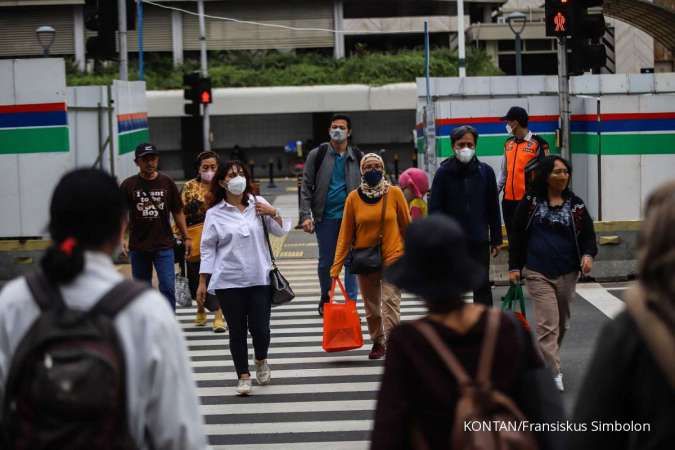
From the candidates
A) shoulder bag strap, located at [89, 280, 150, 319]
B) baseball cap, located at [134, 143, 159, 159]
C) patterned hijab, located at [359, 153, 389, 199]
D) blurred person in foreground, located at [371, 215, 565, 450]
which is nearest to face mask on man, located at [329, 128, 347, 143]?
baseball cap, located at [134, 143, 159, 159]

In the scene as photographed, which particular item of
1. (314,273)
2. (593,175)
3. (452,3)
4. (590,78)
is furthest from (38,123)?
(452,3)

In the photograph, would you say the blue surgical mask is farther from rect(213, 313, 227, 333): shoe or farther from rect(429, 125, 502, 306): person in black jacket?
rect(213, 313, 227, 333): shoe

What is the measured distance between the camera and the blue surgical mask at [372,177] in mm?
10445

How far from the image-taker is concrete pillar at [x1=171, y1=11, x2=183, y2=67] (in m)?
57.4

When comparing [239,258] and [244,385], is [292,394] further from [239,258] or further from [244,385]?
[239,258]

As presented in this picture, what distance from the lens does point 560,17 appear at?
15.9 m

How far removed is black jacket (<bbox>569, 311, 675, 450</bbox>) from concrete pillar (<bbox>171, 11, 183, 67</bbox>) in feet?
180

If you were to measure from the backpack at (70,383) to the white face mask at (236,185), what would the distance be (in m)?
5.87

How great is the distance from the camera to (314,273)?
18.5 meters

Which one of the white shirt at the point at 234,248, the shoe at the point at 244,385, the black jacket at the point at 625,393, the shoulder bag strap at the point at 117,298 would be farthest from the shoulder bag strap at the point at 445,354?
the shoe at the point at 244,385

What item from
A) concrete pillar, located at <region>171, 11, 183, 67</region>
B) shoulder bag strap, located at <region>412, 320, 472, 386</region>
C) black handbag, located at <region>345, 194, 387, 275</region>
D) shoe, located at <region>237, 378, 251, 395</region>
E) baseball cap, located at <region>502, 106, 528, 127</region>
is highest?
concrete pillar, located at <region>171, 11, 183, 67</region>

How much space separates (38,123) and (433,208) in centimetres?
821

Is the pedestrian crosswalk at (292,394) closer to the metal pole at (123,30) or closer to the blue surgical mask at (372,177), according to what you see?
the blue surgical mask at (372,177)

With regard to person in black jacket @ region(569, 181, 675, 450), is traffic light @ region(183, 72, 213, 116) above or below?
above
